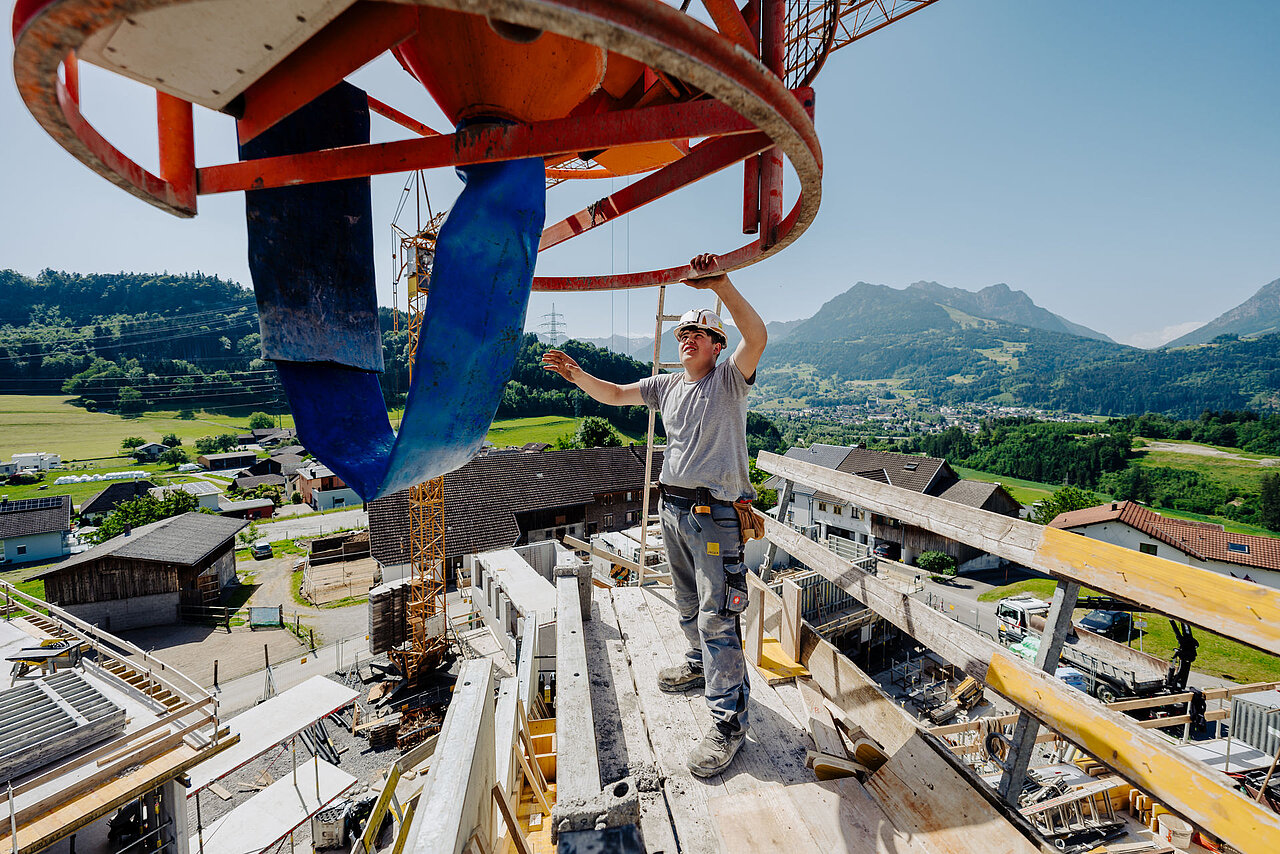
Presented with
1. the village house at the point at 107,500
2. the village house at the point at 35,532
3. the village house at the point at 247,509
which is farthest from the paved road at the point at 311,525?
the village house at the point at 107,500

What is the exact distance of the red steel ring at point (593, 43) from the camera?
934mm

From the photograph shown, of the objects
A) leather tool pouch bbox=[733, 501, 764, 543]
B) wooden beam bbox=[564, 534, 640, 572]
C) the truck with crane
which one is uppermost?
leather tool pouch bbox=[733, 501, 764, 543]

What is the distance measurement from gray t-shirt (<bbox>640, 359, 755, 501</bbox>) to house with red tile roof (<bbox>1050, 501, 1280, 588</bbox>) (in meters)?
30.6

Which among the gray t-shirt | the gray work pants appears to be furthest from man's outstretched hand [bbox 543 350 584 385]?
the gray work pants

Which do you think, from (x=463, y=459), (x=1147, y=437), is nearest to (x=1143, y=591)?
(x=463, y=459)

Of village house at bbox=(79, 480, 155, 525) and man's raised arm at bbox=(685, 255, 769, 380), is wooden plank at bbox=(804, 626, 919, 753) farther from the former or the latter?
village house at bbox=(79, 480, 155, 525)

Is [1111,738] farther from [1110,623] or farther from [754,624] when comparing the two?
[1110,623]

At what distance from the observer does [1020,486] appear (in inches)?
3120

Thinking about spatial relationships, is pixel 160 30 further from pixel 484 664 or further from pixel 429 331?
pixel 484 664

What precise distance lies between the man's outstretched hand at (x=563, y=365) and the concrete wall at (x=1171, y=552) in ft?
118

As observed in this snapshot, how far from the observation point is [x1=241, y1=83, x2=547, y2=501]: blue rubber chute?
2.00 m

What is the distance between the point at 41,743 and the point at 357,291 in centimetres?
891

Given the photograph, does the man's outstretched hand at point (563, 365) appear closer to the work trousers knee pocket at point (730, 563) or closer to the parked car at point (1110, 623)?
the work trousers knee pocket at point (730, 563)

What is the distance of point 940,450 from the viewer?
343 feet
